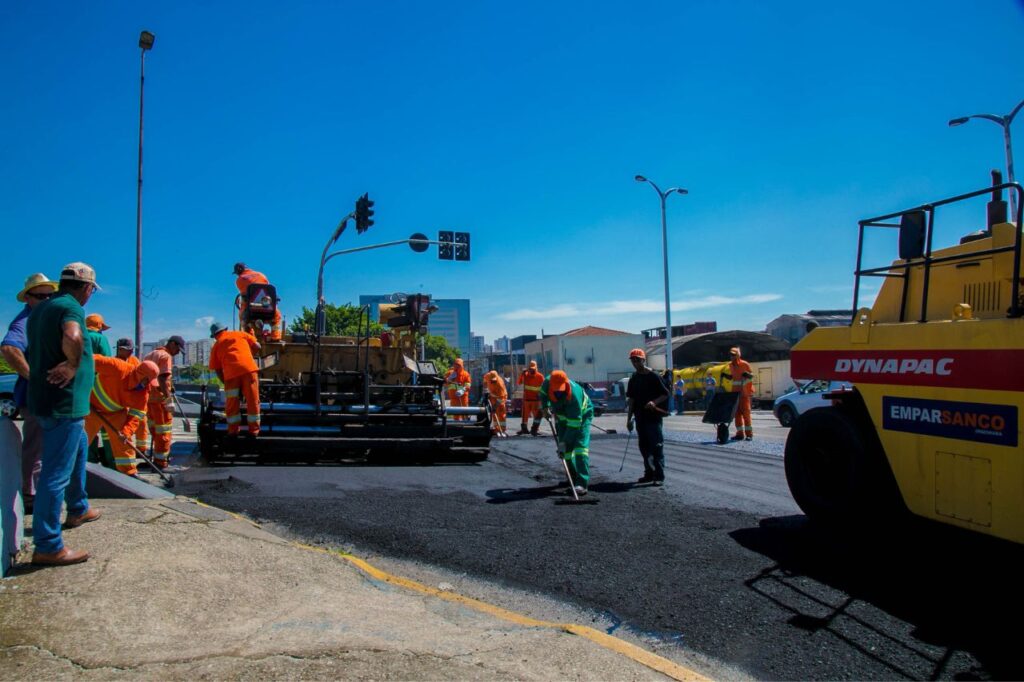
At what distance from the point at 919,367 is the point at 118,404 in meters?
6.92

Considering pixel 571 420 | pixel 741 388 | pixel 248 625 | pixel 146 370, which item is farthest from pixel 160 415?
pixel 741 388

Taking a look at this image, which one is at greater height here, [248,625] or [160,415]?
[160,415]

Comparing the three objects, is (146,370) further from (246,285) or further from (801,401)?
(801,401)

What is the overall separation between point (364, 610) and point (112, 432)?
4.40m

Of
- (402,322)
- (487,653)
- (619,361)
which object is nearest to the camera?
(487,653)

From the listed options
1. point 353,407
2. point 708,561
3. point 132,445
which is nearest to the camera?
point 708,561

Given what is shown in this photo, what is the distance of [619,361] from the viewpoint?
46.5 metres

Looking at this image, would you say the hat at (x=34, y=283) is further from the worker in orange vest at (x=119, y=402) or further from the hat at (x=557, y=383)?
the hat at (x=557, y=383)

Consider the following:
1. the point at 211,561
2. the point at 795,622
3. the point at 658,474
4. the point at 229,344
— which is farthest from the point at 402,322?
the point at 795,622

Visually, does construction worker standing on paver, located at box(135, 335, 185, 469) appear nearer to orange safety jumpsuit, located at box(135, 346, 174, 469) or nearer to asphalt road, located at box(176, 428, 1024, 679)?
orange safety jumpsuit, located at box(135, 346, 174, 469)

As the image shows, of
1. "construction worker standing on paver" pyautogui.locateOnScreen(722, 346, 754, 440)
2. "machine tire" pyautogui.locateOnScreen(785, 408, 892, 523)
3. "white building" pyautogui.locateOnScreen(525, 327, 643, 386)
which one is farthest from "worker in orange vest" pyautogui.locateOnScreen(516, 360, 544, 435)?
"white building" pyautogui.locateOnScreen(525, 327, 643, 386)

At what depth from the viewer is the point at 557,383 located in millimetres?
7348

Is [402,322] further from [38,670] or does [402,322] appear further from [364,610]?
[38,670]

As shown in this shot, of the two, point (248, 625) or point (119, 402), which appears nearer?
point (248, 625)
